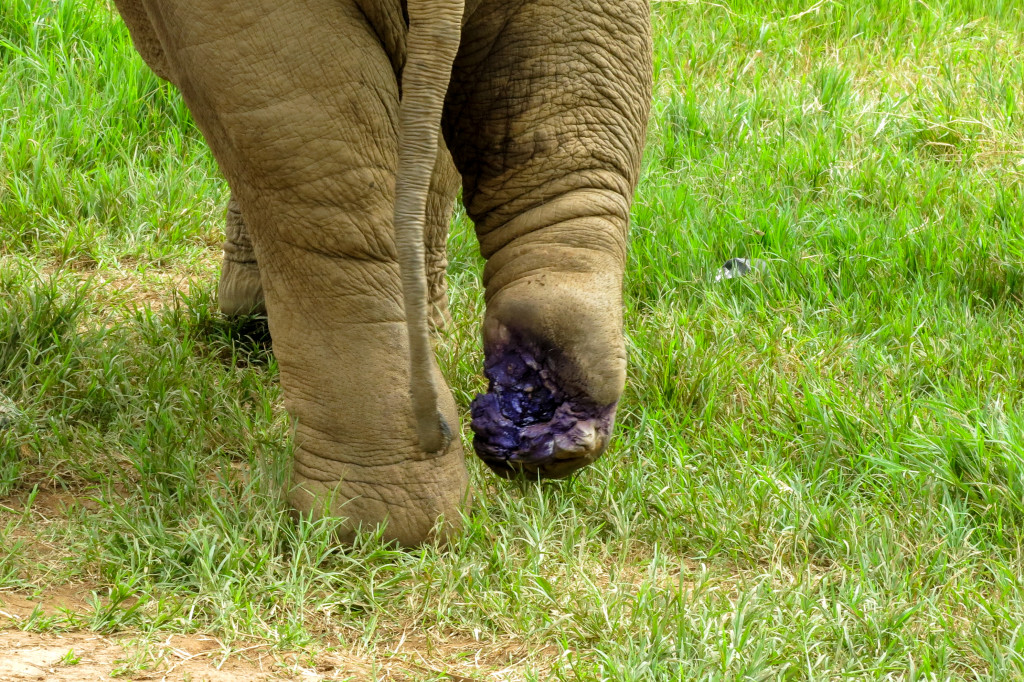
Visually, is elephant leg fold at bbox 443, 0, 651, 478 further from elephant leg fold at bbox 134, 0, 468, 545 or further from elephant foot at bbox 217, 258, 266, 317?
elephant foot at bbox 217, 258, 266, 317

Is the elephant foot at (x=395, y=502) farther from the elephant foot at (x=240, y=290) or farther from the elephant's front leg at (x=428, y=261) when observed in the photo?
the elephant foot at (x=240, y=290)

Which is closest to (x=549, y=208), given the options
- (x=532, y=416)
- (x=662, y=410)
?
(x=532, y=416)

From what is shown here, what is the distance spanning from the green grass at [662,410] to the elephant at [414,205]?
199mm

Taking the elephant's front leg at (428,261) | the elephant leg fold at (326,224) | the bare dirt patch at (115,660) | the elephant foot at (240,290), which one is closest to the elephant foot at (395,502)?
the elephant leg fold at (326,224)

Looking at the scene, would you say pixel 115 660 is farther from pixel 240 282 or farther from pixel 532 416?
pixel 240 282

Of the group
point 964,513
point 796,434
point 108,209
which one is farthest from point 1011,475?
point 108,209

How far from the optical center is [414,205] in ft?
8.45

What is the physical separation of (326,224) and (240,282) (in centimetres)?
143

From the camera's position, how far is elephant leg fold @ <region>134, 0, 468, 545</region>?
2.62 metres

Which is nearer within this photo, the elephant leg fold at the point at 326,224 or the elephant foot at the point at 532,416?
the elephant leg fold at the point at 326,224

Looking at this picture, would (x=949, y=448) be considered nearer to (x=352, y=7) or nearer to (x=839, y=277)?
(x=839, y=277)

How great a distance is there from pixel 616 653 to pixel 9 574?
4.19 ft

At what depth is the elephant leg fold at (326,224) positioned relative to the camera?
2623 millimetres

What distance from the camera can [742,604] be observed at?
2729 mm
